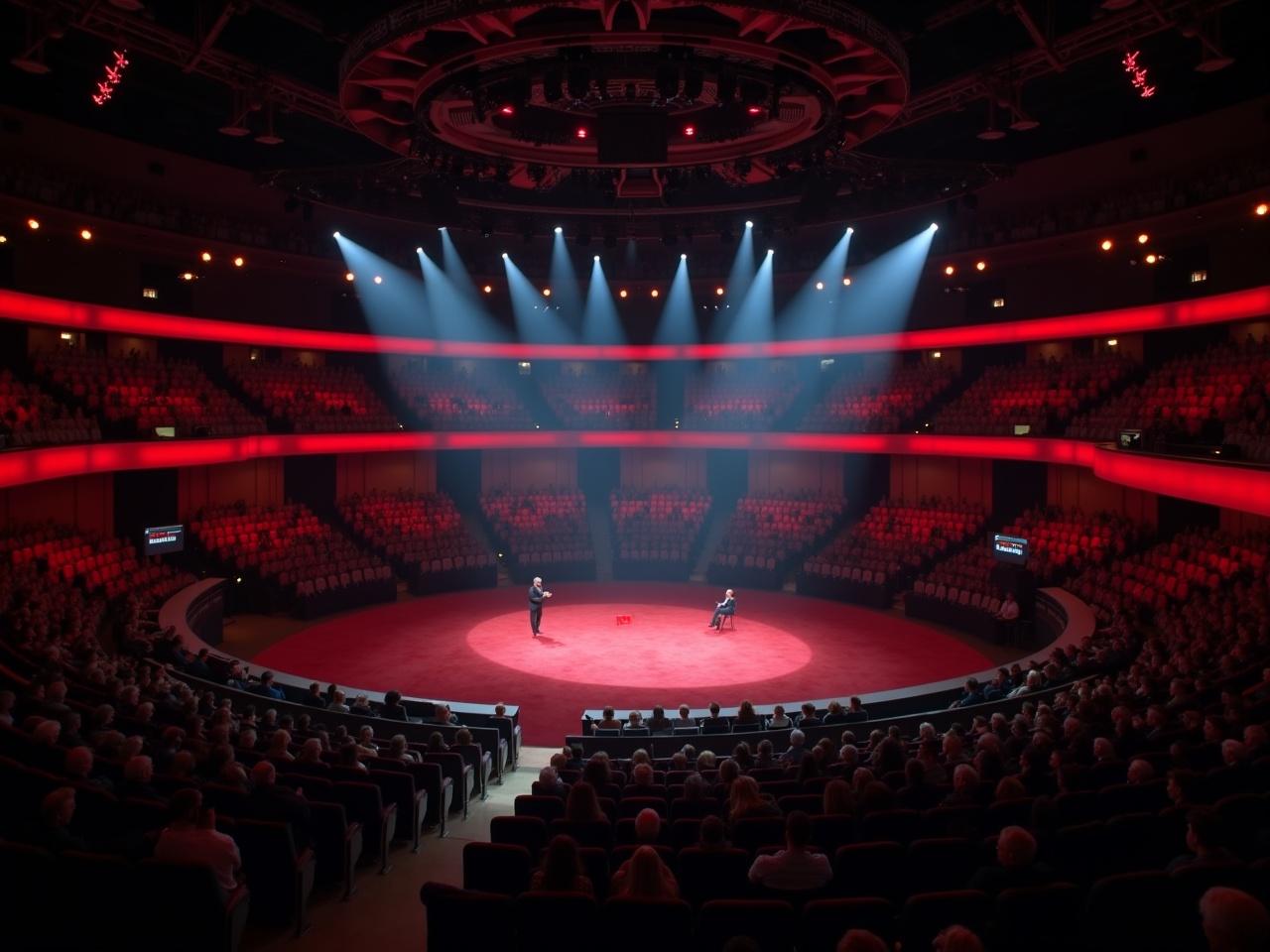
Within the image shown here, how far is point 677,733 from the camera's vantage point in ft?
42.4

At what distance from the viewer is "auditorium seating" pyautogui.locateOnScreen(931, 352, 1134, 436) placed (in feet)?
81.7

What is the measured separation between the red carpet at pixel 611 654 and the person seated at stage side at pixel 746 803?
8063 mm

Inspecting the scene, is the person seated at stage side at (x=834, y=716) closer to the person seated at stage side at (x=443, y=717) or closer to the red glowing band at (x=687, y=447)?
the person seated at stage side at (x=443, y=717)

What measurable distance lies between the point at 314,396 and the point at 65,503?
8280 millimetres

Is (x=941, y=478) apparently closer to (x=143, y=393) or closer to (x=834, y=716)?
(x=834, y=716)

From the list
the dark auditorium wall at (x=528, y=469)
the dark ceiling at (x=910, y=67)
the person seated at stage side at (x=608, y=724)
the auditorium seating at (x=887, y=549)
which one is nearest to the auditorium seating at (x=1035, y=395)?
the auditorium seating at (x=887, y=549)

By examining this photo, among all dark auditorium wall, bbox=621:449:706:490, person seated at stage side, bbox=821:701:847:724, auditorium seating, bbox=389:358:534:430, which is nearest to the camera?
person seated at stage side, bbox=821:701:847:724

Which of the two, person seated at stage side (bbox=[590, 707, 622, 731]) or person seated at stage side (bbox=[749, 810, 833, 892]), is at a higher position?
person seated at stage side (bbox=[749, 810, 833, 892])

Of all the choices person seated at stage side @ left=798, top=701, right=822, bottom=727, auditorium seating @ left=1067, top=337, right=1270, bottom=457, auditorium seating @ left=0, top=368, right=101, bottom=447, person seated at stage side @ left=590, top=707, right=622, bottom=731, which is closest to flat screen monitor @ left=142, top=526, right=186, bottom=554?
auditorium seating @ left=0, top=368, right=101, bottom=447

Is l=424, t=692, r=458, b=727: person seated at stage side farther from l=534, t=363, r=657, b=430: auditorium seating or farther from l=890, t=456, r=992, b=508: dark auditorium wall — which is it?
l=534, t=363, r=657, b=430: auditorium seating

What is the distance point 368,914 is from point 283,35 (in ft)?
57.3

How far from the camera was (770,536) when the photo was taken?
98.6 ft

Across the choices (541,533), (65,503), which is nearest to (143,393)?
(65,503)

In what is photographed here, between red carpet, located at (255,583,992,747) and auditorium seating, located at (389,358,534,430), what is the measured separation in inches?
314
